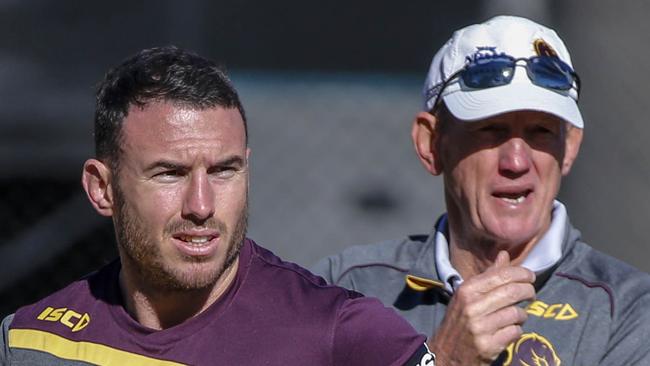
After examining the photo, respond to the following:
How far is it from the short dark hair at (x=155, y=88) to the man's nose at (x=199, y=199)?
16cm

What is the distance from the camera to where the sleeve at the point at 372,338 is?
2607mm

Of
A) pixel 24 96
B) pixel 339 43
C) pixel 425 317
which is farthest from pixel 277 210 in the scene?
pixel 425 317

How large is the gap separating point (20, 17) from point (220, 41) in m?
0.88

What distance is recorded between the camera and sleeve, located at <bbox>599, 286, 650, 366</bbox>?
284cm

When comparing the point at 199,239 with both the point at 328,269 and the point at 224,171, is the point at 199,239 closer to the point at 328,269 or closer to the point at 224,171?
the point at 224,171

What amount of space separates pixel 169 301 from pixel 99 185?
334mm

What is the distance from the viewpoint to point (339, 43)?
556 cm

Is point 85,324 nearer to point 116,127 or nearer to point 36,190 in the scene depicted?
point 116,127

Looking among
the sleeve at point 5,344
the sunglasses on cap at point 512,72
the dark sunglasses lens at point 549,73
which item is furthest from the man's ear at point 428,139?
the sleeve at point 5,344

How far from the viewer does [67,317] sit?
2.92 metres

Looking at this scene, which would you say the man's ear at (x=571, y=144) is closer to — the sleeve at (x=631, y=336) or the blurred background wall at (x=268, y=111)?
the sleeve at (x=631, y=336)

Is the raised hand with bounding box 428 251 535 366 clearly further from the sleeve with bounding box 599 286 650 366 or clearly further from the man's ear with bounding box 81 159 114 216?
the man's ear with bounding box 81 159 114 216

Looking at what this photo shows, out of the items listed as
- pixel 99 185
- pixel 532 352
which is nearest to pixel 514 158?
pixel 532 352

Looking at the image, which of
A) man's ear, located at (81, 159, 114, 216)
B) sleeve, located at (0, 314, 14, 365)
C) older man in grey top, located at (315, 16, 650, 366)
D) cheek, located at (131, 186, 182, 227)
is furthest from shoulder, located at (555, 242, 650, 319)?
sleeve, located at (0, 314, 14, 365)
